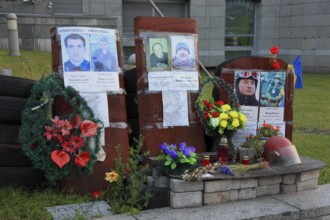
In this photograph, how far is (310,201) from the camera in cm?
401

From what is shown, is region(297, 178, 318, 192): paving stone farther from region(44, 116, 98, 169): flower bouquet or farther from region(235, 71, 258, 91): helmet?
region(44, 116, 98, 169): flower bouquet

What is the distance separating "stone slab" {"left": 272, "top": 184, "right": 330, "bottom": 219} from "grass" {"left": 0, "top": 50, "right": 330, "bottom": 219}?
603mm

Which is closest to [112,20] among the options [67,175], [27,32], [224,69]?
[27,32]

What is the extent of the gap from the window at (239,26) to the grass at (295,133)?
14.0 ft

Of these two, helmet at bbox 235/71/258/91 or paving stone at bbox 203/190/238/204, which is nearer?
paving stone at bbox 203/190/238/204

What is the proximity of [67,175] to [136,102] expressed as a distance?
1.36m

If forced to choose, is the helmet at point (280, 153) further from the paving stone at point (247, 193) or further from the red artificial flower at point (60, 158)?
the red artificial flower at point (60, 158)

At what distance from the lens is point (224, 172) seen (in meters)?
3.92

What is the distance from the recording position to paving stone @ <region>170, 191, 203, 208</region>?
3703 millimetres

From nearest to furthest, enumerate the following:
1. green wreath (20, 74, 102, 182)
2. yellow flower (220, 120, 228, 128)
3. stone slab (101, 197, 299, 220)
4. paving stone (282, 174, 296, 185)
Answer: stone slab (101, 197, 299, 220)
green wreath (20, 74, 102, 182)
paving stone (282, 174, 296, 185)
yellow flower (220, 120, 228, 128)

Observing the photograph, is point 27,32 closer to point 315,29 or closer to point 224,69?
point 224,69

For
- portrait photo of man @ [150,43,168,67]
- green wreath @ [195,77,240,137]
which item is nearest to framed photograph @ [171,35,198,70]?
portrait photo of man @ [150,43,168,67]

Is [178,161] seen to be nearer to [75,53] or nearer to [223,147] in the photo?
[223,147]

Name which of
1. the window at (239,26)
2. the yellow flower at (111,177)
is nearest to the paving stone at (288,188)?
the yellow flower at (111,177)
